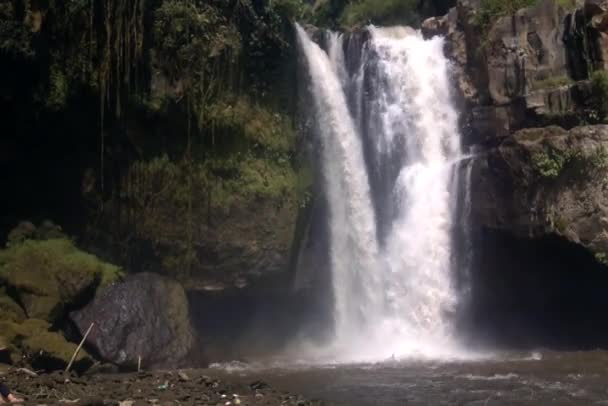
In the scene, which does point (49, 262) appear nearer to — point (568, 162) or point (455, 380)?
point (455, 380)

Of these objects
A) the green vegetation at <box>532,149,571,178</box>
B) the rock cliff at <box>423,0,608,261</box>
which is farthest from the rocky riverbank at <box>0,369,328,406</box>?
the green vegetation at <box>532,149,571,178</box>

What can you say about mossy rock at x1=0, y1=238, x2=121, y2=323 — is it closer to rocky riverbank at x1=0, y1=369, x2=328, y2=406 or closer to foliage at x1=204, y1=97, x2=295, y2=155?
rocky riverbank at x1=0, y1=369, x2=328, y2=406

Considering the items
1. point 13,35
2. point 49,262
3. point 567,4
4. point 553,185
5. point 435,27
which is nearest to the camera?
point 13,35

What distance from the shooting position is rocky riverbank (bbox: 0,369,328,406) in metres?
10.1

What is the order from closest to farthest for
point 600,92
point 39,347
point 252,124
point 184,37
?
point 39,347
point 600,92
point 184,37
point 252,124

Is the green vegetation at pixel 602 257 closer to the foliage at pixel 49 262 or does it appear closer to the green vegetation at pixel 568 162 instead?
the green vegetation at pixel 568 162

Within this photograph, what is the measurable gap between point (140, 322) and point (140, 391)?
12.9 feet

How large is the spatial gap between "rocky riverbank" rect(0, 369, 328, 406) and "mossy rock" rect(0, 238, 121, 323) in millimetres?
2346

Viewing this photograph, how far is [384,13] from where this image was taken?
29.6 m

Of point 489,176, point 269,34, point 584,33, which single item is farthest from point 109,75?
point 584,33

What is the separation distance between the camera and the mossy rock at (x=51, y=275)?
14.3 m

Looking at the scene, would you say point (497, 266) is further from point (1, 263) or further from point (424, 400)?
point (1, 263)

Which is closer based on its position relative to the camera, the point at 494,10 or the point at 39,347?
the point at 39,347

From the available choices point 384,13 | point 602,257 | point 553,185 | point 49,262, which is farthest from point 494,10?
point 49,262
